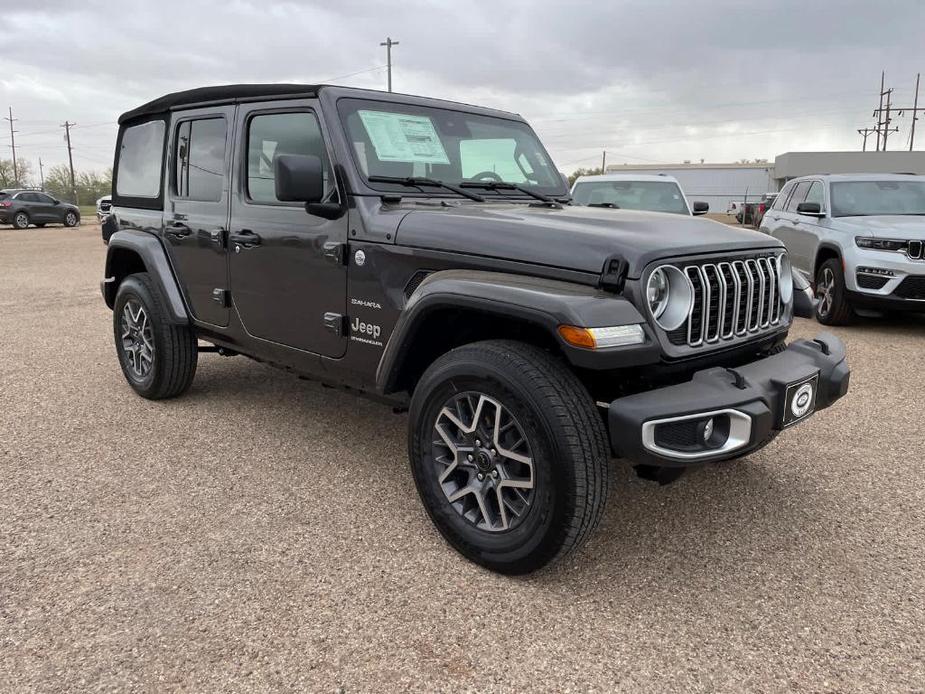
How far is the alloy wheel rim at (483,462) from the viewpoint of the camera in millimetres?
2684

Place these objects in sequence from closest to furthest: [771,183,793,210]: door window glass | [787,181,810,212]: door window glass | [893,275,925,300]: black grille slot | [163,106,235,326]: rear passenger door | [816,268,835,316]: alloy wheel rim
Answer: [163,106,235,326]: rear passenger door < [893,275,925,300]: black grille slot < [816,268,835,316]: alloy wheel rim < [787,181,810,212]: door window glass < [771,183,793,210]: door window glass

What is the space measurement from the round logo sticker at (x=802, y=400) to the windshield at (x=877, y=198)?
6181mm

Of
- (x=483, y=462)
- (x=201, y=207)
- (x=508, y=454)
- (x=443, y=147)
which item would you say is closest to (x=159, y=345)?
(x=201, y=207)

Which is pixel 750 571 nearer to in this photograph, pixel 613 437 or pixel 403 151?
pixel 613 437

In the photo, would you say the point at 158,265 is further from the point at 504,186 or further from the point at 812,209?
the point at 812,209

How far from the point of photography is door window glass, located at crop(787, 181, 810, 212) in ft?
30.1

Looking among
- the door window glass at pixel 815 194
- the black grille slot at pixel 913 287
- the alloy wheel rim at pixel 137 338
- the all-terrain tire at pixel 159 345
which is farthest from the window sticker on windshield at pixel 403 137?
the door window glass at pixel 815 194

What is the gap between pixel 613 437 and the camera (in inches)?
95.6

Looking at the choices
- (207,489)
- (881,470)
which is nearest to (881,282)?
(881,470)

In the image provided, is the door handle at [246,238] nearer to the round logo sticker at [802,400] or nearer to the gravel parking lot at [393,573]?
the gravel parking lot at [393,573]

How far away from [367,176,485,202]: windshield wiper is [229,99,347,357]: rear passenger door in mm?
236

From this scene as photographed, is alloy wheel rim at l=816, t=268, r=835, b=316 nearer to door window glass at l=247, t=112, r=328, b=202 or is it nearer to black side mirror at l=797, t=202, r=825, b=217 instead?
black side mirror at l=797, t=202, r=825, b=217

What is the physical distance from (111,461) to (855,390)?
5.00 metres

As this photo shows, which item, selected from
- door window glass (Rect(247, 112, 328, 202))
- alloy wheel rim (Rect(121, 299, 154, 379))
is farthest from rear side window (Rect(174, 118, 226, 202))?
alloy wheel rim (Rect(121, 299, 154, 379))
